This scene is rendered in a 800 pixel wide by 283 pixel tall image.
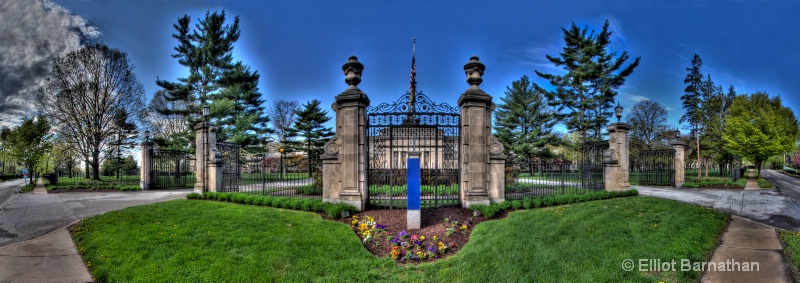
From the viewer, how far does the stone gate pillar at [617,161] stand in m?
11.7

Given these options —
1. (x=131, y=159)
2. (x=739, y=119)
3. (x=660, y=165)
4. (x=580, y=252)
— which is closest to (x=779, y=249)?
(x=580, y=252)

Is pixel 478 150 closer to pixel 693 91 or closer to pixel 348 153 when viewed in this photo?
pixel 348 153

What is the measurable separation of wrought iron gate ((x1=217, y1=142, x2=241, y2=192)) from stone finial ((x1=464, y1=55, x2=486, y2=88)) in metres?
9.21

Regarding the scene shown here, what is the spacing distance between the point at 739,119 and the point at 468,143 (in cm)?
2754

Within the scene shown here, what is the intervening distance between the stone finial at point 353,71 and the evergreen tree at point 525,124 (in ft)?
70.9

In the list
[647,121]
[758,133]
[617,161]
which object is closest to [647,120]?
[647,121]

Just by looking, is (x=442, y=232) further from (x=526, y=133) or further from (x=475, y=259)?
(x=526, y=133)

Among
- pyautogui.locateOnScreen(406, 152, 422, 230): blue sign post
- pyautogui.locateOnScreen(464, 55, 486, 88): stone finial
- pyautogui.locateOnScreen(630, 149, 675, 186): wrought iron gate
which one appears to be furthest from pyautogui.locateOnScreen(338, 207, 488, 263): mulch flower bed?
pyautogui.locateOnScreen(630, 149, 675, 186): wrought iron gate

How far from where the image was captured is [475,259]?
4781mm

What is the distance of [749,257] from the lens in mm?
4633

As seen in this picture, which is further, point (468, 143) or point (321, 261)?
point (468, 143)

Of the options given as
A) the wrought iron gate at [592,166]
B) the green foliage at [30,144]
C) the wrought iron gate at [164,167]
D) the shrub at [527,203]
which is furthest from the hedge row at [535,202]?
the green foliage at [30,144]

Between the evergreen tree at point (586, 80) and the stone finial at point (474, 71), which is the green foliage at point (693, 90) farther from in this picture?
the stone finial at point (474, 71)

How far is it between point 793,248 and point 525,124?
24385 mm
